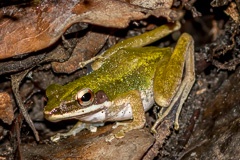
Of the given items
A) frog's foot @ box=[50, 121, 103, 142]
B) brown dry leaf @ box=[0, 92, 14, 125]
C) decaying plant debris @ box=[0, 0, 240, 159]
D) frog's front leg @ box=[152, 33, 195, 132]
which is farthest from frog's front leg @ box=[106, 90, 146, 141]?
brown dry leaf @ box=[0, 92, 14, 125]

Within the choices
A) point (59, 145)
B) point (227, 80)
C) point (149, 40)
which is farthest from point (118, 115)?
point (227, 80)

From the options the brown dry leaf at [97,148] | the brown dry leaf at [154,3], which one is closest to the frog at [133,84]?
the brown dry leaf at [97,148]

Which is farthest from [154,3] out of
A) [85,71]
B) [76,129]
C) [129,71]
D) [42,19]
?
[76,129]

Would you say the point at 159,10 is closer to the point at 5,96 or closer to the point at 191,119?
the point at 191,119

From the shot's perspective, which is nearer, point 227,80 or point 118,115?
point 118,115

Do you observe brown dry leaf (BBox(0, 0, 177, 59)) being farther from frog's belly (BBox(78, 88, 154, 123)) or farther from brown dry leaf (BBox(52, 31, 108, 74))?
frog's belly (BBox(78, 88, 154, 123))

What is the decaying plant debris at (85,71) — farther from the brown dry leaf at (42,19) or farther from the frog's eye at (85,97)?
the frog's eye at (85,97)
